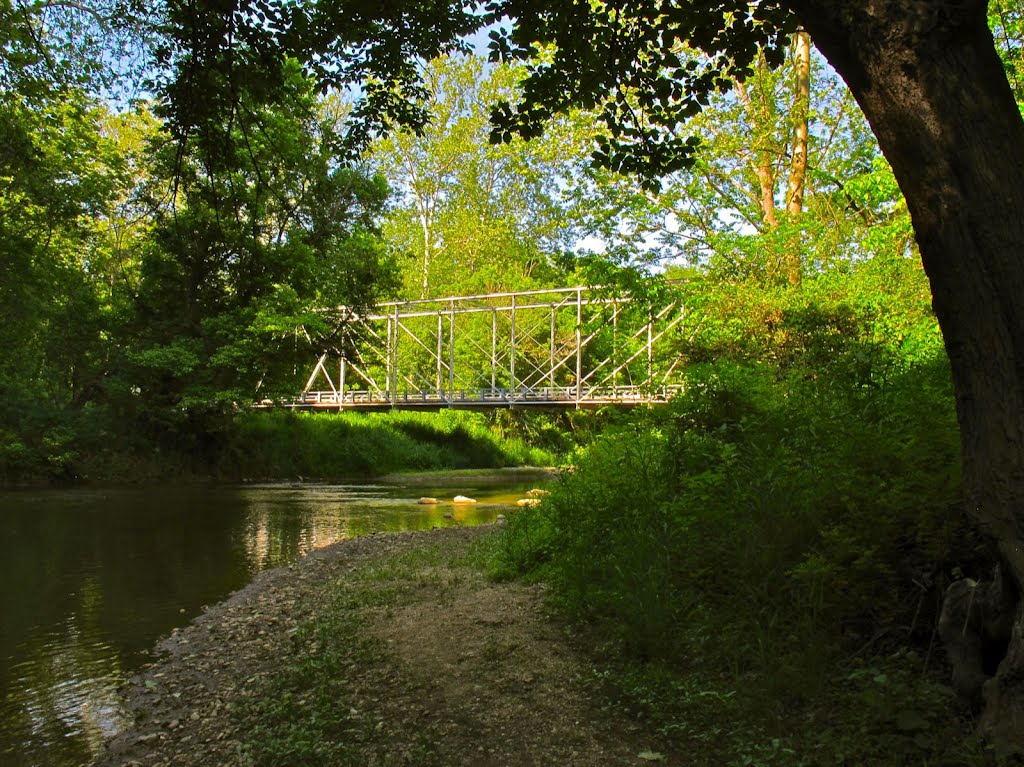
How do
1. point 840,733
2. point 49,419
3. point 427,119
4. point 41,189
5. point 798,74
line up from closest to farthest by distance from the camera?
point 840,733, point 427,119, point 798,74, point 41,189, point 49,419

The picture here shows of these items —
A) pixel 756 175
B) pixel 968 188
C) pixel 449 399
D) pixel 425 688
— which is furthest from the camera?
pixel 449 399

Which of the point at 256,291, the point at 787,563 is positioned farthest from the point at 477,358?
the point at 787,563

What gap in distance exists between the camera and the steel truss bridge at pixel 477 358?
Result: 3375 cm

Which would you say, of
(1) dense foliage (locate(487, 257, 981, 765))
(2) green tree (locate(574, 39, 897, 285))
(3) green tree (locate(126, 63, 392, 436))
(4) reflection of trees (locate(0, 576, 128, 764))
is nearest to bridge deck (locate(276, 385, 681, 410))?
(3) green tree (locate(126, 63, 392, 436))

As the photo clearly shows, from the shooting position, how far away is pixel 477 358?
172 ft

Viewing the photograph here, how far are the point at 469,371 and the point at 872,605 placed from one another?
159 feet

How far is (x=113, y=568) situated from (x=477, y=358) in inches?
1611

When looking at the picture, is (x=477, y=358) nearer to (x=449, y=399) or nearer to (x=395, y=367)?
(x=395, y=367)

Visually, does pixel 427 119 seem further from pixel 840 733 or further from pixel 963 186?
pixel 840 733

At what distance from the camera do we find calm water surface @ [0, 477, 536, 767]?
5938 millimetres

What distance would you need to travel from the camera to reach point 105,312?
92.3 ft

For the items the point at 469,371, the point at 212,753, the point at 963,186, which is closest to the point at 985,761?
the point at 963,186

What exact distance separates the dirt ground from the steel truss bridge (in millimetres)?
21367

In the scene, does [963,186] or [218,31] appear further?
[218,31]
